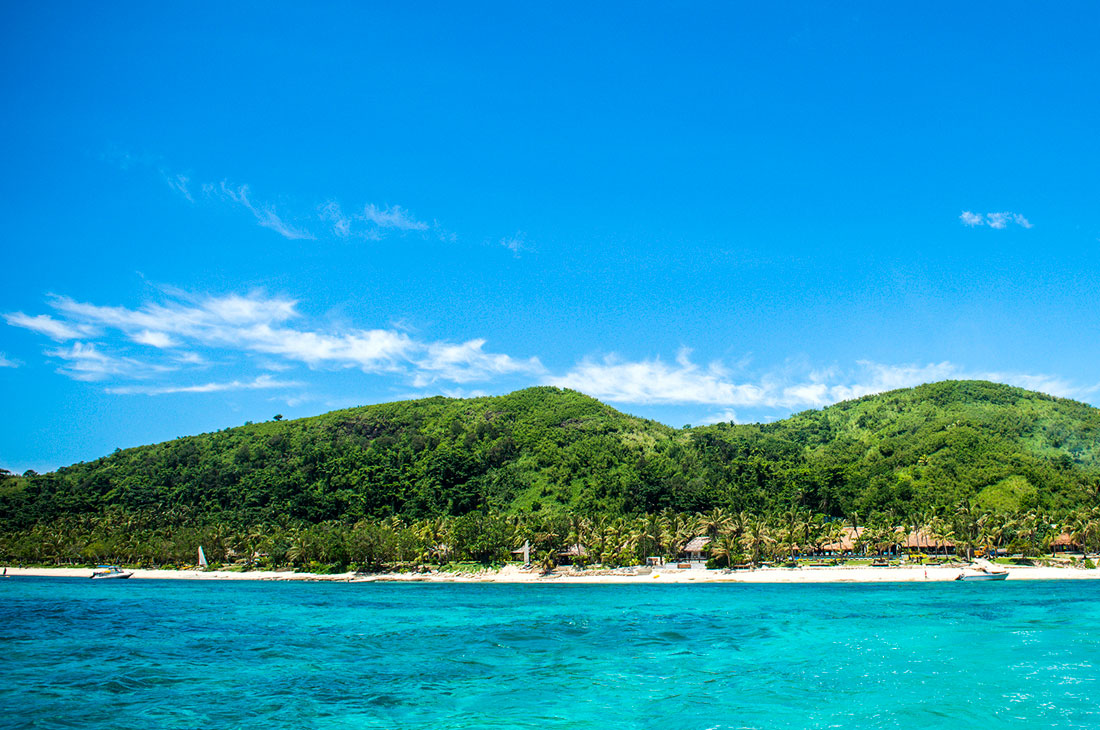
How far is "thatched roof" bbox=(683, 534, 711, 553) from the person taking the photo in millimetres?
69863

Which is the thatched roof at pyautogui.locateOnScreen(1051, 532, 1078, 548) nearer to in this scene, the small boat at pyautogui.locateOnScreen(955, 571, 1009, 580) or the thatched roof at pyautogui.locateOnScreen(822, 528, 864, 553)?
the small boat at pyautogui.locateOnScreen(955, 571, 1009, 580)

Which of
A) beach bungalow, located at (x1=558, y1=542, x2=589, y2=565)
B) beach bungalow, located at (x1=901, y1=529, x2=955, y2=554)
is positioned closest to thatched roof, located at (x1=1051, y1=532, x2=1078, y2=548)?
beach bungalow, located at (x1=901, y1=529, x2=955, y2=554)

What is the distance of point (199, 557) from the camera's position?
74.0m

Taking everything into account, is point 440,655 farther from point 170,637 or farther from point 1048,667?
point 1048,667

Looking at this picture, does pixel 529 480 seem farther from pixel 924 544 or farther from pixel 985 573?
pixel 985 573

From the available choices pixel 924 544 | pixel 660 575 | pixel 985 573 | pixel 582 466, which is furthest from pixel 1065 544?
pixel 582 466

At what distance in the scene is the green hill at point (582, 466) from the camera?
78.5 meters

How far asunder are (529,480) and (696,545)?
26750 mm

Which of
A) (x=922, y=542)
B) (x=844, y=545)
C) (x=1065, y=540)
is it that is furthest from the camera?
(x=844, y=545)

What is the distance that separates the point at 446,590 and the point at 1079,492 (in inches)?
2508

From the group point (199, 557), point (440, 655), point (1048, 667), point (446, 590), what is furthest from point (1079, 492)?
point (199, 557)

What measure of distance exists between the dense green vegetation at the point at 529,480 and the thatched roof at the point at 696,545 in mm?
1566

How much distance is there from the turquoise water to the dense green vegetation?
26743mm

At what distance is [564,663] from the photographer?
25.5m
